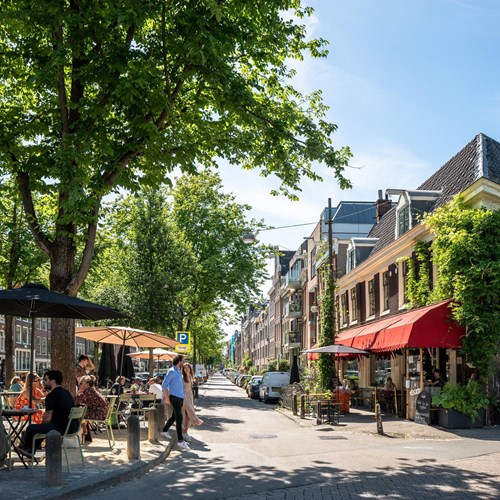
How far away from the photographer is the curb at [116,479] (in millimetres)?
8430

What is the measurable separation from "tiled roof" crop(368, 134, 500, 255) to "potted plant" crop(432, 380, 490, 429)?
5.82m

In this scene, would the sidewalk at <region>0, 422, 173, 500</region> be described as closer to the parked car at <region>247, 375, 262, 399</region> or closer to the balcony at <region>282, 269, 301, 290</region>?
the parked car at <region>247, 375, 262, 399</region>

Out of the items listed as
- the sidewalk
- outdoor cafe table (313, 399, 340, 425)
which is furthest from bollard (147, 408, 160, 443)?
outdoor cafe table (313, 399, 340, 425)

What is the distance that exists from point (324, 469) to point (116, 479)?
11.4ft

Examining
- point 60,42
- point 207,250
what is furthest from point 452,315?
point 207,250

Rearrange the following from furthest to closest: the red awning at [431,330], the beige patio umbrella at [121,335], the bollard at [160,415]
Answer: the red awning at [431,330] → the beige patio umbrella at [121,335] → the bollard at [160,415]

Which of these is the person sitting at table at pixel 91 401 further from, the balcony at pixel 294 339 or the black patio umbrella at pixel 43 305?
the balcony at pixel 294 339

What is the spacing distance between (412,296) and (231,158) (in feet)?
33.1

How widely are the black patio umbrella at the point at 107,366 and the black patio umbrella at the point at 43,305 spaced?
10274 millimetres

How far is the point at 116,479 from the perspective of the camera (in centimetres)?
970

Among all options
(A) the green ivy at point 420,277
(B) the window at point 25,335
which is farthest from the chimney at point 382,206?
(B) the window at point 25,335

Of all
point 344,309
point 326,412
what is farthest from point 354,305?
point 326,412

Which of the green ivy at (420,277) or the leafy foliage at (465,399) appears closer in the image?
the leafy foliage at (465,399)

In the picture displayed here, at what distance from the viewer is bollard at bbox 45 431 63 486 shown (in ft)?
28.9
